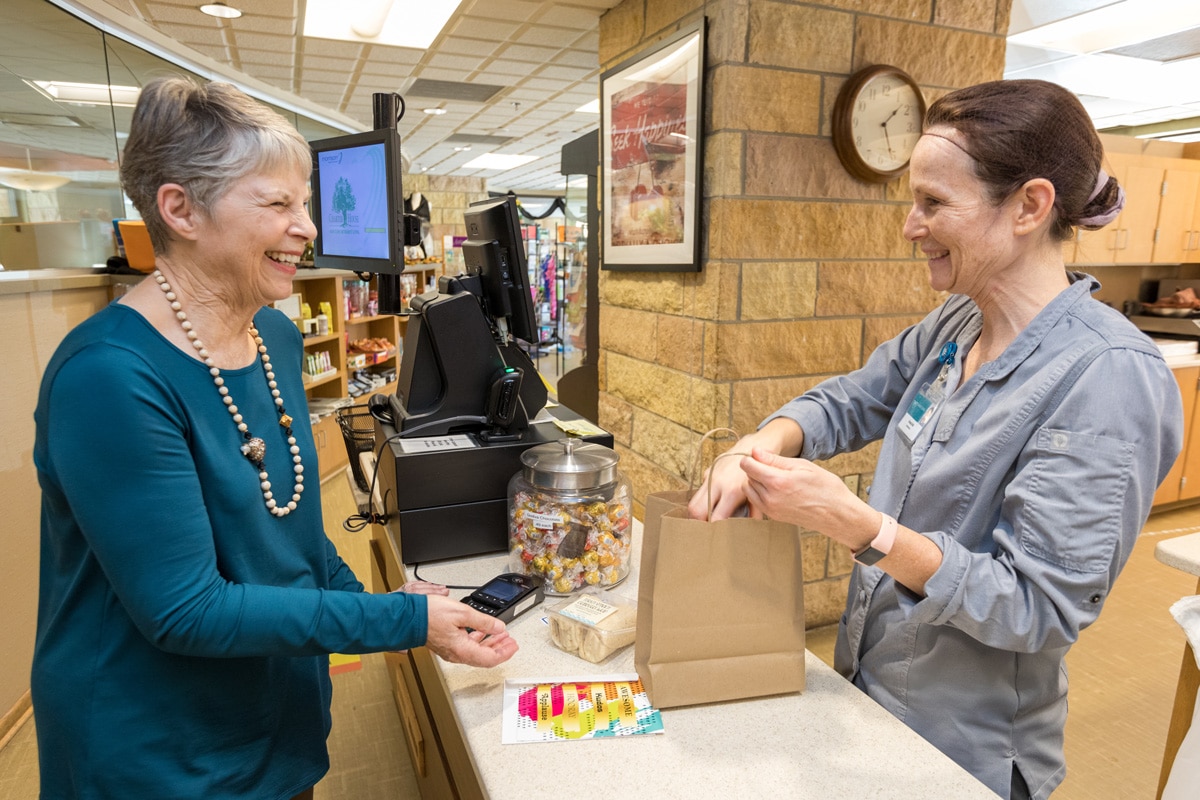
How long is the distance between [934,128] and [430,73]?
5.00 metres

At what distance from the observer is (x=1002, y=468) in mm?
991

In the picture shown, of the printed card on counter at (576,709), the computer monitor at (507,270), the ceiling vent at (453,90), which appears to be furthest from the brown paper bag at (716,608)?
the ceiling vent at (453,90)

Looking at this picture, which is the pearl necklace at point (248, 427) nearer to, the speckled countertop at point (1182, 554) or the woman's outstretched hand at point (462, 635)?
the woman's outstretched hand at point (462, 635)

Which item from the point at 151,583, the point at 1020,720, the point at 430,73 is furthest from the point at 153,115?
the point at 430,73

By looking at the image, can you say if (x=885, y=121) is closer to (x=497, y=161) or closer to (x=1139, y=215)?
(x=1139, y=215)

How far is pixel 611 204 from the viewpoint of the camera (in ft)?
10.2

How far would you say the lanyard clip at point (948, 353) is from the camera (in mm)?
1186

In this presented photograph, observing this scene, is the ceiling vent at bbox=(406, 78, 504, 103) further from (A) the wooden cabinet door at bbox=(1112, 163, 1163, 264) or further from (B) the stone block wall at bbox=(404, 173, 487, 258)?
(B) the stone block wall at bbox=(404, 173, 487, 258)

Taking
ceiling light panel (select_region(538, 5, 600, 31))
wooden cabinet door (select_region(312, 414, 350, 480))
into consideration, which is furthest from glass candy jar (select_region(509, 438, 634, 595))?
wooden cabinet door (select_region(312, 414, 350, 480))

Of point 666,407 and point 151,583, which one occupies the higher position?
point 151,583

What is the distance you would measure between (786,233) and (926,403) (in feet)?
5.05

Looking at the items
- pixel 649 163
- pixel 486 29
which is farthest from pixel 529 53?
pixel 649 163

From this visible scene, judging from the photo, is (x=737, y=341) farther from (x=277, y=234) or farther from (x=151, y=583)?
(x=151, y=583)

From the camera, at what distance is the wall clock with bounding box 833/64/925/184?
255 cm
